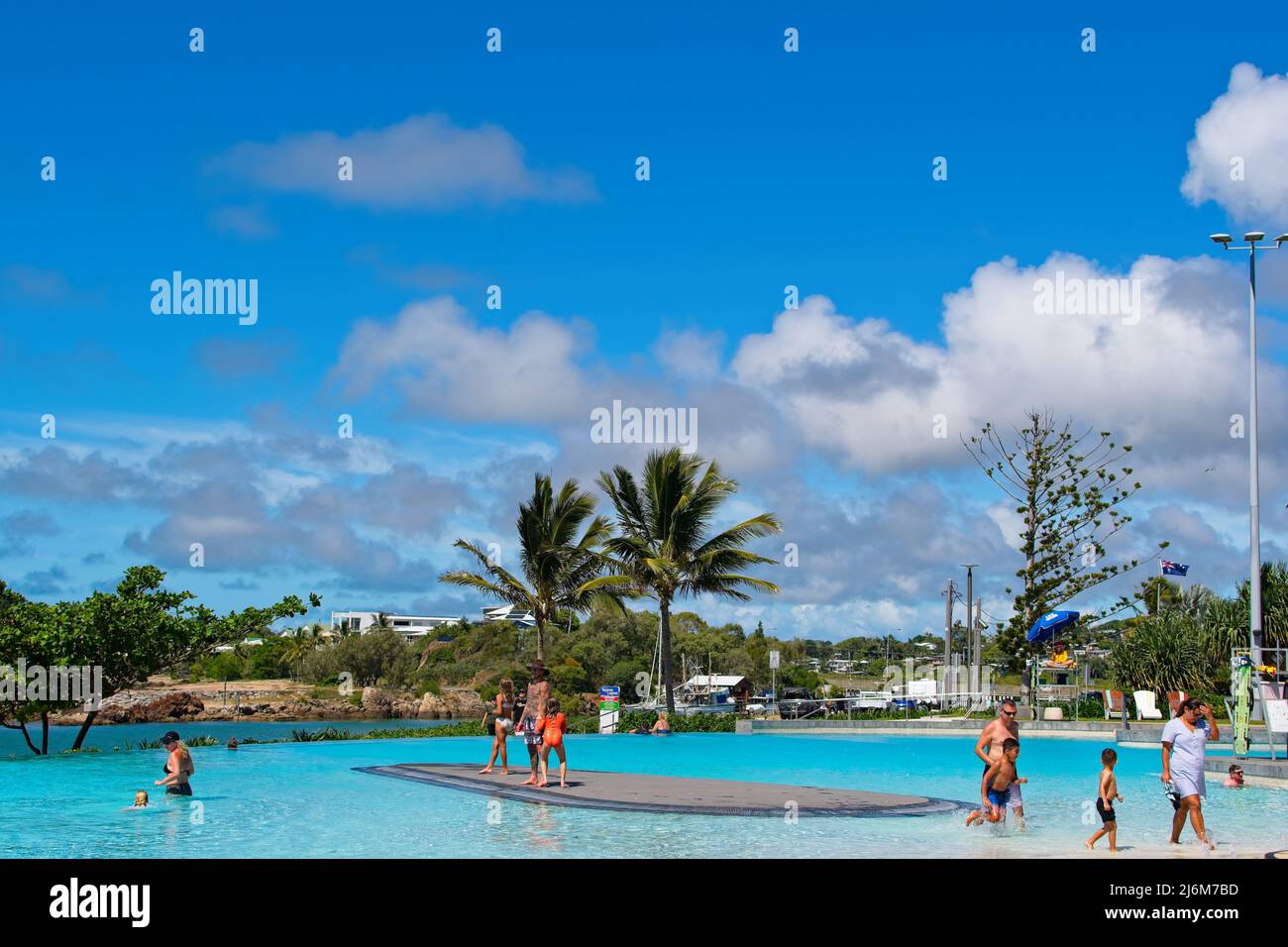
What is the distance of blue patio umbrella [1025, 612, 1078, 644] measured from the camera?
37875mm

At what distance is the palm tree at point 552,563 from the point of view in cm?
3488

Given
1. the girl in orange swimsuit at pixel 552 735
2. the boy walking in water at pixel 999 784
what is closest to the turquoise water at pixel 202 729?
the girl in orange swimsuit at pixel 552 735

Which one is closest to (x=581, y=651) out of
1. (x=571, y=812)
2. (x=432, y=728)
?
(x=432, y=728)

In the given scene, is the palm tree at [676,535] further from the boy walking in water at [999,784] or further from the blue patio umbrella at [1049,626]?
the boy walking in water at [999,784]

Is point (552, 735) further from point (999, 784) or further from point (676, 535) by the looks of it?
point (676, 535)

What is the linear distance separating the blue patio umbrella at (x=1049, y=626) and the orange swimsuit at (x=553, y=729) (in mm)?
24789

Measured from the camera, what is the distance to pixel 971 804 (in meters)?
16.9

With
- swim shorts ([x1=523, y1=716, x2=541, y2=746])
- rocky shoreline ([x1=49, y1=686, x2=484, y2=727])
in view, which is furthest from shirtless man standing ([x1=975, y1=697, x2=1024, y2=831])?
rocky shoreline ([x1=49, y1=686, x2=484, y2=727])

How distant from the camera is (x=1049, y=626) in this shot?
37875mm

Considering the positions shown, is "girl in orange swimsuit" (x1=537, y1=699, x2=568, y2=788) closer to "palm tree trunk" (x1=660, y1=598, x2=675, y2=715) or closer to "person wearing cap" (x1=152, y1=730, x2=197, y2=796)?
"person wearing cap" (x1=152, y1=730, x2=197, y2=796)

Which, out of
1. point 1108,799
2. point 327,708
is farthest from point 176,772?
point 327,708

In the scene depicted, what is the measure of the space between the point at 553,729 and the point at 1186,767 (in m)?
8.57
